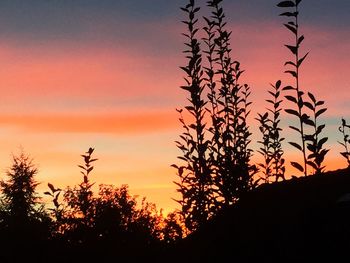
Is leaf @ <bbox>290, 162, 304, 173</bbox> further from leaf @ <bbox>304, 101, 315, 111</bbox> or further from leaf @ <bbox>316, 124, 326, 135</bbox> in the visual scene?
leaf @ <bbox>304, 101, 315, 111</bbox>

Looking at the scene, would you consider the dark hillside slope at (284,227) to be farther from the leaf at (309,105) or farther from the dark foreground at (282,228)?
the leaf at (309,105)

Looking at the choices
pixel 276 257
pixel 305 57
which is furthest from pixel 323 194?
pixel 305 57

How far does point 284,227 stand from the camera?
744 cm

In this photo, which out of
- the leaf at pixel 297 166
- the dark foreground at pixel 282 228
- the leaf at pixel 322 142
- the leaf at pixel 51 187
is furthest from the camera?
the leaf at pixel 51 187

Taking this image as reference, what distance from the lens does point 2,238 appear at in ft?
49.3

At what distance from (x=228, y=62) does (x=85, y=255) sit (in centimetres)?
486

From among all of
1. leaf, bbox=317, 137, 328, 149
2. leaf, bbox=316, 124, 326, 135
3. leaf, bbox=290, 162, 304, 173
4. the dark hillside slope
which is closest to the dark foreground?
the dark hillside slope

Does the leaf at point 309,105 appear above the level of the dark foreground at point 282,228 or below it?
above

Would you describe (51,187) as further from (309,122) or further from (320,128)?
(320,128)

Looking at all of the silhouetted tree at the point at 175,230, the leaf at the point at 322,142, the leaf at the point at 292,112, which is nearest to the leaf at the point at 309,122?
the leaf at the point at 292,112

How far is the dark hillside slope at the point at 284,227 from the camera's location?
6746mm

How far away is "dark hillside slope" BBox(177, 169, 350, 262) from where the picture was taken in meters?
6.75

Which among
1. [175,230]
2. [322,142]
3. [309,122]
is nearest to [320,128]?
[322,142]

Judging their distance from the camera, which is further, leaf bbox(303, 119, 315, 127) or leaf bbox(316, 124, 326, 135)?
leaf bbox(316, 124, 326, 135)
